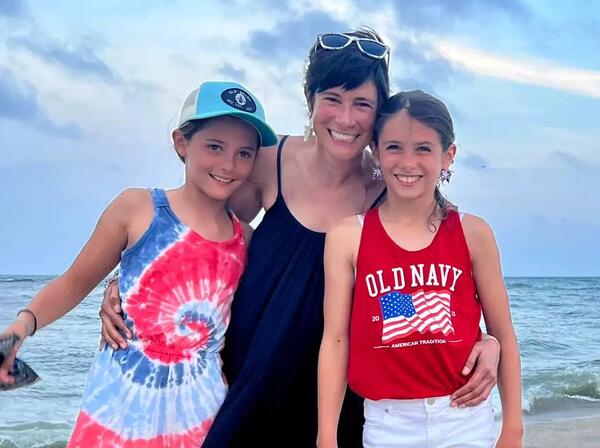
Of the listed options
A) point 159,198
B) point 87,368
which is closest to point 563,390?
point 87,368

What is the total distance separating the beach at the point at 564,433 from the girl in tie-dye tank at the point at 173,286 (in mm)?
4813

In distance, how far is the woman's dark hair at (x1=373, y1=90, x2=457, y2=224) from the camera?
2740 mm

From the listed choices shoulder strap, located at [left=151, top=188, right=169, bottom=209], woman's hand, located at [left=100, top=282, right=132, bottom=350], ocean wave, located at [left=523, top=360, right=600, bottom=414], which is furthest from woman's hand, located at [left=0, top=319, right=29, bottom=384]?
ocean wave, located at [left=523, top=360, right=600, bottom=414]

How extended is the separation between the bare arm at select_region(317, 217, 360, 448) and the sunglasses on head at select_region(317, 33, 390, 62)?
79cm

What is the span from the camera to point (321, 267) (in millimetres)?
2920

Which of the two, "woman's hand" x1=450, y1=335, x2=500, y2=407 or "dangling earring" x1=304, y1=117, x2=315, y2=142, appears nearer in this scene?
"woman's hand" x1=450, y1=335, x2=500, y2=407

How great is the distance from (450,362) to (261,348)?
Result: 729 mm

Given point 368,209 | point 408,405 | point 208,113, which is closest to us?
point 408,405

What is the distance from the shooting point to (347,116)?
290 cm

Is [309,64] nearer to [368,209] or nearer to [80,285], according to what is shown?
[368,209]

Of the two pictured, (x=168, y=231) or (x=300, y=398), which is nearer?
(x=168, y=231)

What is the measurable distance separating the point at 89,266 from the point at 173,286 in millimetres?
377

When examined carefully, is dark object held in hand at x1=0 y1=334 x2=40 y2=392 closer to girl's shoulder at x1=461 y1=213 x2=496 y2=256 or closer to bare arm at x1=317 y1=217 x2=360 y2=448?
bare arm at x1=317 y1=217 x2=360 y2=448

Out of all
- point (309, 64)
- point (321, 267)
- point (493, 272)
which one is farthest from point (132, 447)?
point (309, 64)
